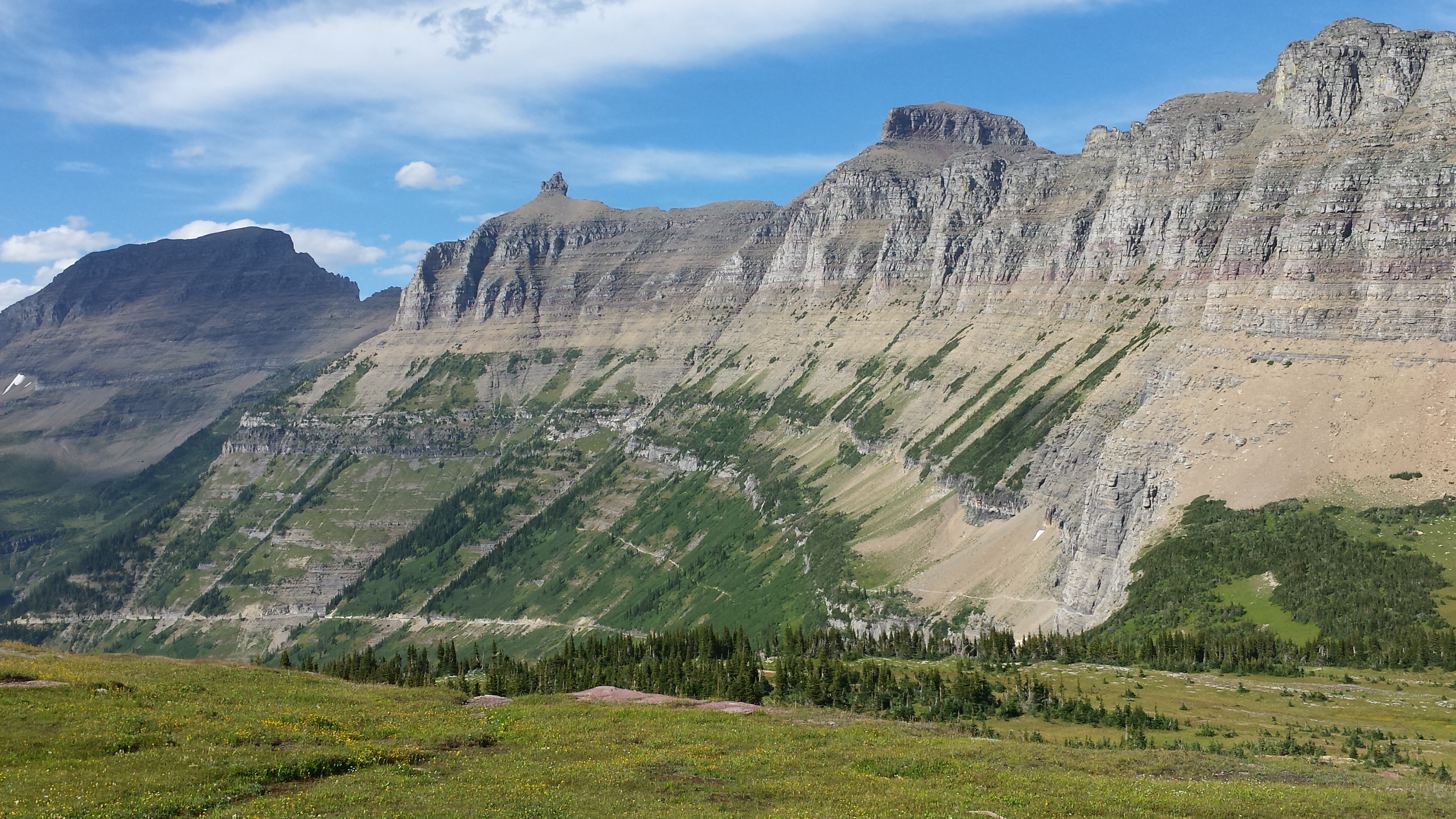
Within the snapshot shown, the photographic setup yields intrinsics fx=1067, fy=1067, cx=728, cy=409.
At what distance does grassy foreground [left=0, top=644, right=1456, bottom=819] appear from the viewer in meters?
44.2

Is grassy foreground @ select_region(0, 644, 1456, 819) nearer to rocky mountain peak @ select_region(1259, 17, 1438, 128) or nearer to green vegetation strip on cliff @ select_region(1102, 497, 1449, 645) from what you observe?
green vegetation strip on cliff @ select_region(1102, 497, 1449, 645)

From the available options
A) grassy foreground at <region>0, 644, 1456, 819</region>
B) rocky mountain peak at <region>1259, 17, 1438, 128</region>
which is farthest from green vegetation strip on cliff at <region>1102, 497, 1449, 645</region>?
rocky mountain peak at <region>1259, 17, 1438, 128</region>

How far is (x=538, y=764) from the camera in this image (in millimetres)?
52250

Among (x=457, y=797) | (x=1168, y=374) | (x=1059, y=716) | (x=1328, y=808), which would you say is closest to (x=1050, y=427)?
(x=1168, y=374)

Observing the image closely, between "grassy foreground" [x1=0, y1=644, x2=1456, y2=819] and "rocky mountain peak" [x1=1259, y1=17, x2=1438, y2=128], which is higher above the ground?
"rocky mountain peak" [x1=1259, y1=17, x2=1438, y2=128]

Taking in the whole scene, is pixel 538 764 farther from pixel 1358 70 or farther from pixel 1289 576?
pixel 1358 70

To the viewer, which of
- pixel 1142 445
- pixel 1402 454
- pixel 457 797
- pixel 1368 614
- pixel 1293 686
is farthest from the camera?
pixel 1142 445

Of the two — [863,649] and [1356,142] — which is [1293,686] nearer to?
[863,649]

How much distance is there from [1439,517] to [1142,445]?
Result: 4092cm

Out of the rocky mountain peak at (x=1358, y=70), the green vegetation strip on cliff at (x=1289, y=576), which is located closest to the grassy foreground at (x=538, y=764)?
the green vegetation strip on cliff at (x=1289, y=576)

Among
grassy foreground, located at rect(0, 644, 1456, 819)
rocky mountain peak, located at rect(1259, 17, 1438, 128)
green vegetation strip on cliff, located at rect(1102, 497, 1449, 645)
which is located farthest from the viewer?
rocky mountain peak, located at rect(1259, 17, 1438, 128)

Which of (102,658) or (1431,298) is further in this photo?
(1431,298)

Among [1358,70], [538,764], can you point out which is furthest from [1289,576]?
[538,764]

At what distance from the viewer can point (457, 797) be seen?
44.7m
